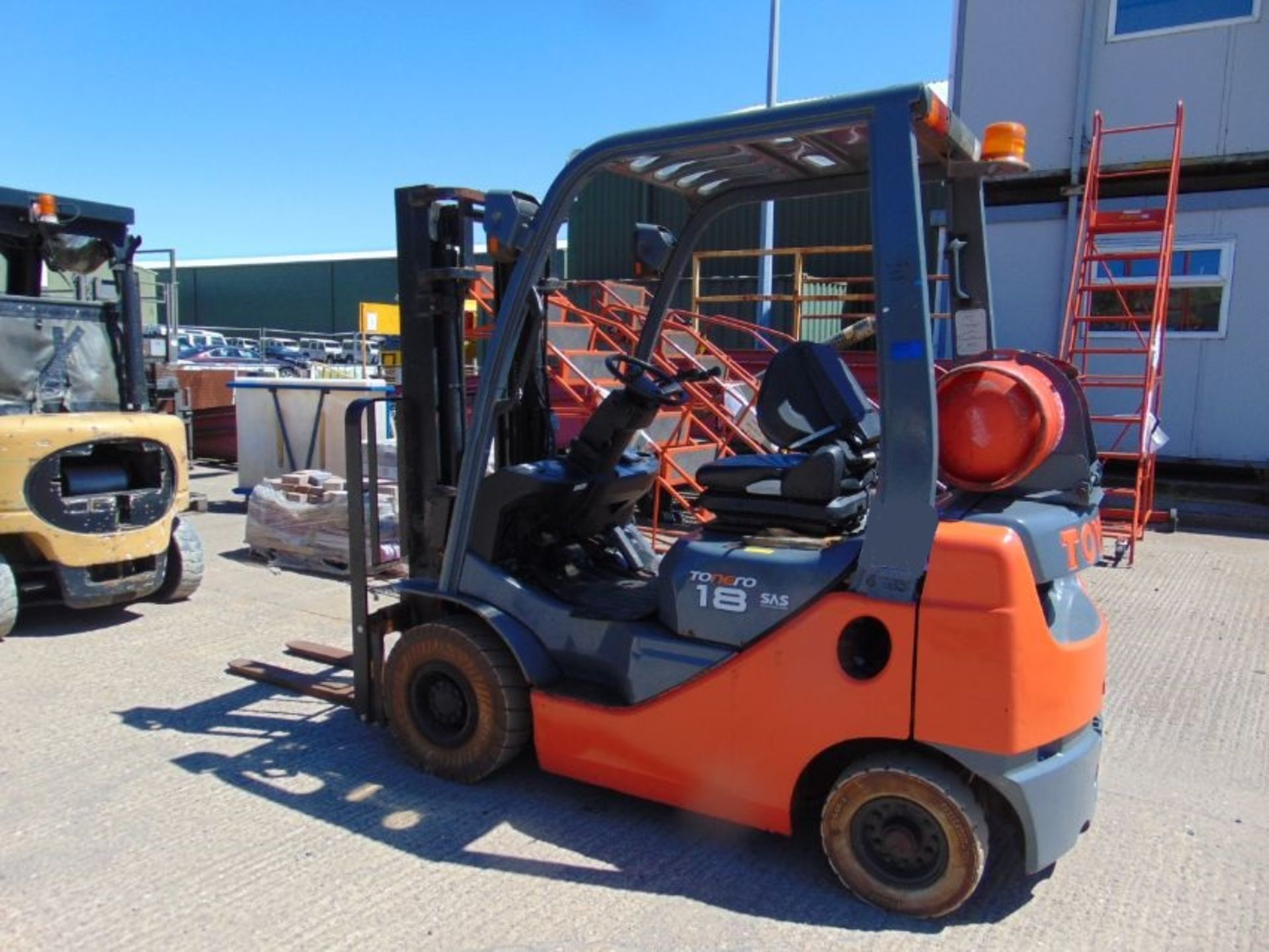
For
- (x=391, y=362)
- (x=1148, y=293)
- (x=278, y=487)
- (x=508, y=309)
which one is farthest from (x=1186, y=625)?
(x=391, y=362)

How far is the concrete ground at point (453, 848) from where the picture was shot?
293cm

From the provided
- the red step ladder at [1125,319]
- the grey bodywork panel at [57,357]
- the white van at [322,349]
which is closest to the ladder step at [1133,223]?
the red step ladder at [1125,319]

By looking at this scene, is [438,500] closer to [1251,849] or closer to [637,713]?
[637,713]

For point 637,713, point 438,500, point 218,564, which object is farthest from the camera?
point 218,564

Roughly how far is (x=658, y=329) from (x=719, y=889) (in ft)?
8.32

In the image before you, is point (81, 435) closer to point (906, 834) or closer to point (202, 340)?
point (906, 834)

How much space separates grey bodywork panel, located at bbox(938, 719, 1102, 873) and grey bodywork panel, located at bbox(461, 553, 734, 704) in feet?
2.93

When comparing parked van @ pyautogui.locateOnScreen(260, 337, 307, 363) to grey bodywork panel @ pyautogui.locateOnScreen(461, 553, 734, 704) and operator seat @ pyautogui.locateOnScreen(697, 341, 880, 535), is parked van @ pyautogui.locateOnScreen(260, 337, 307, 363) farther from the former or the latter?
operator seat @ pyautogui.locateOnScreen(697, 341, 880, 535)

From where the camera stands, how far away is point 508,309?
3.62 m

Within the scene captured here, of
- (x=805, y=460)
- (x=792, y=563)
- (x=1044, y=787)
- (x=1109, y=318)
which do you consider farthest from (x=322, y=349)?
(x=1044, y=787)

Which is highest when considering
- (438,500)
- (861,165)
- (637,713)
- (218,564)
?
(861,165)

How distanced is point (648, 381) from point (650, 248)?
53 cm

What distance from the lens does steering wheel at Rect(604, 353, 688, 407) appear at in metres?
3.85

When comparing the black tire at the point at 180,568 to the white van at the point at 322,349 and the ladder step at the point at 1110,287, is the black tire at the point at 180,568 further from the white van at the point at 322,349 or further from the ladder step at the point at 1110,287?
the white van at the point at 322,349
